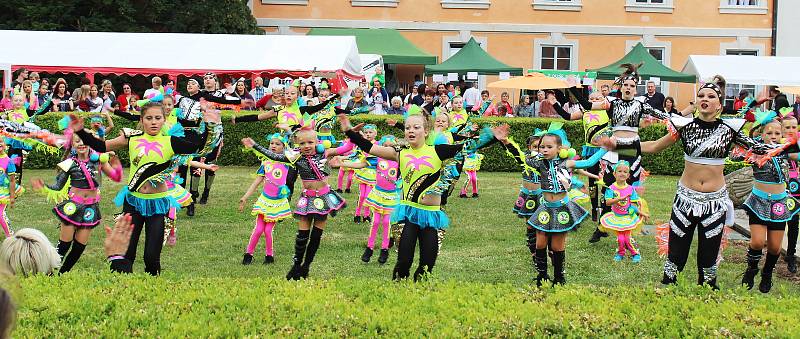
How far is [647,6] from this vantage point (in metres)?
30.5

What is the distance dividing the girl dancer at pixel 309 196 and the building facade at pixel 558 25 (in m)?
22.0

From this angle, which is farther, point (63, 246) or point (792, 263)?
point (792, 263)

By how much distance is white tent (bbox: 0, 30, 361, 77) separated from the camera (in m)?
19.7

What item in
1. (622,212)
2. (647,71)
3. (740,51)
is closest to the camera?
(622,212)

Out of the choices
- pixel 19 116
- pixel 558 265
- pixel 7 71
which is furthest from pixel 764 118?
pixel 7 71

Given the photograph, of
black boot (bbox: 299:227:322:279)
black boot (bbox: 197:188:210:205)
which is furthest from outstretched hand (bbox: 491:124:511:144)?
black boot (bbox: 197:188:210:205)

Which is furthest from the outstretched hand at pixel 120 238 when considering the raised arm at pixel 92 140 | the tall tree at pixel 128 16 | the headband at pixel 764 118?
the tall tree at pixel 128 16

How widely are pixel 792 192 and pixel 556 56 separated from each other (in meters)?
22.4

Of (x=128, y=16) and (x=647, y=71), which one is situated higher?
(x=128, y=16)

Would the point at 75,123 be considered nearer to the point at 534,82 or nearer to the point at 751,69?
the point at 534,82

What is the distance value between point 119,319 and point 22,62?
648 inches

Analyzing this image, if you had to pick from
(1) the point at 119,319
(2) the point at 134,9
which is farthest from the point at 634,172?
(2) the point at 134,9

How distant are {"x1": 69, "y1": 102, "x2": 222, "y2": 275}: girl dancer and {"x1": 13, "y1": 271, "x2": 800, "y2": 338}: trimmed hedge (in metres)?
1.37

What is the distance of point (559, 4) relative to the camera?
30438mm
